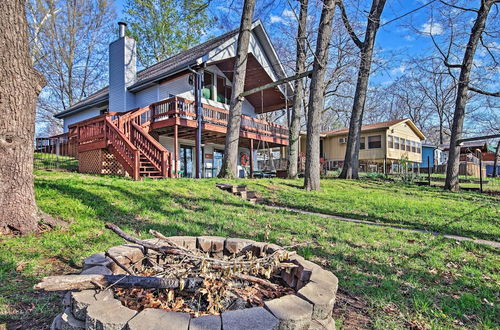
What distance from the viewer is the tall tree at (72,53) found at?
72.7 feet

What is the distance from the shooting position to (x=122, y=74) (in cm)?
1373

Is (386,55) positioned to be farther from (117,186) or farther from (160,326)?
(160,326)

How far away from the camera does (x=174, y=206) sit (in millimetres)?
5418

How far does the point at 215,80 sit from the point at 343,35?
23.8 ft

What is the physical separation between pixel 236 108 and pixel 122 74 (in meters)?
7.26

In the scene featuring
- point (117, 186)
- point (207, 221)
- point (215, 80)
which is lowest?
point (207, 221)

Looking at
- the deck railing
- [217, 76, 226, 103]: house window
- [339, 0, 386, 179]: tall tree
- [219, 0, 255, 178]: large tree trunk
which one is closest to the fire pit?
[219, 0, 255, 178]: large tree trunk

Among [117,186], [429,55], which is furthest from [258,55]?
[117,186]

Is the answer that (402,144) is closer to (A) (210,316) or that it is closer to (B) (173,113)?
(B) (173,113)

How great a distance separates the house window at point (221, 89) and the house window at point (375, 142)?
16.2 m

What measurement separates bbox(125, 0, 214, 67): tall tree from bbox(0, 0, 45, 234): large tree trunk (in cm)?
2153

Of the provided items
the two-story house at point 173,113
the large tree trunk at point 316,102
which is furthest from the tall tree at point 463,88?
the two-story house at point 173,113

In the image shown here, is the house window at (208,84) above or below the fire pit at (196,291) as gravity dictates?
above

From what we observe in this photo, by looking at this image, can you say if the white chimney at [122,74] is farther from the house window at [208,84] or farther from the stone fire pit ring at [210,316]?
the stone fire pit ring at [210,316]
